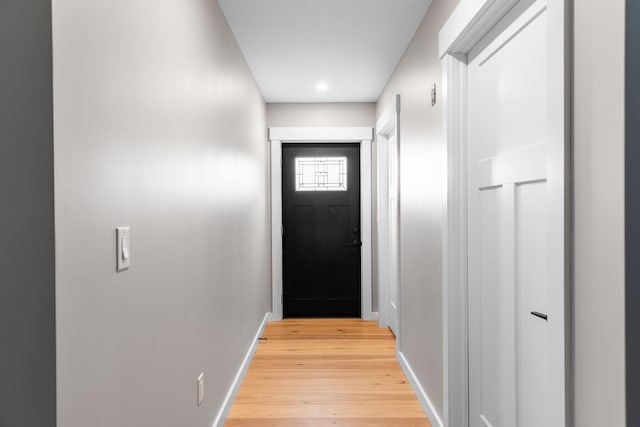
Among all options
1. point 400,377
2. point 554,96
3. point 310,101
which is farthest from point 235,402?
point 310,101

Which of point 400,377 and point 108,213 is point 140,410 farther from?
point 400,377

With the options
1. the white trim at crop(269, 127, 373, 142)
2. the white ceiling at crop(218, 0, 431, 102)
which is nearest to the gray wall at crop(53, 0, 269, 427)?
the white ceiling at crop(218, 0, 431, 102)

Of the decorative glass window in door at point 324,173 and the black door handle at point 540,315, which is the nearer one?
the black door handle at point 540,315

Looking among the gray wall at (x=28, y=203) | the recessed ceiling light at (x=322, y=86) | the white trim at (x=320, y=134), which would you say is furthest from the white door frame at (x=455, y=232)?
the white trim at (x=320, y=134)

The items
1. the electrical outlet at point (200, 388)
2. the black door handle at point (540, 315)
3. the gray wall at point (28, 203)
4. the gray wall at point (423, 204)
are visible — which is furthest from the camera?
the gray wall at point (423, 204)

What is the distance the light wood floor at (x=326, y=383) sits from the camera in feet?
8.09

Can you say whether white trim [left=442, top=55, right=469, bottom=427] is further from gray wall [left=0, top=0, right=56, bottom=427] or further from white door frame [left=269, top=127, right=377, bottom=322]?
white door frame [left=269, top=127, right=377, bottom=322]

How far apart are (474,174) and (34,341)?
66.2 inches

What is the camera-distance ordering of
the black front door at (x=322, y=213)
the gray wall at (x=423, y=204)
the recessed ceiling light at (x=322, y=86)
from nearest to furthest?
the gray wall at (x=423, y=204) → the recessed ceiling light at (x=322, y=86) → the black front door at (x=322, y=213)

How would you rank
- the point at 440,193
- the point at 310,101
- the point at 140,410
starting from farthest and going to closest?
1. the point at 310,101
2. the point at 440,193
3. the point at 140,410

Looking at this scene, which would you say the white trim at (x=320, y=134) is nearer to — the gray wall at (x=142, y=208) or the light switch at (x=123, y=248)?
the gray wall at (x=142, y=208)

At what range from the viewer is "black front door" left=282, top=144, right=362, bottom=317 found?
464 cm

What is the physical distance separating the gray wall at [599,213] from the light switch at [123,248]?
116 centimetres

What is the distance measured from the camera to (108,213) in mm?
1085
